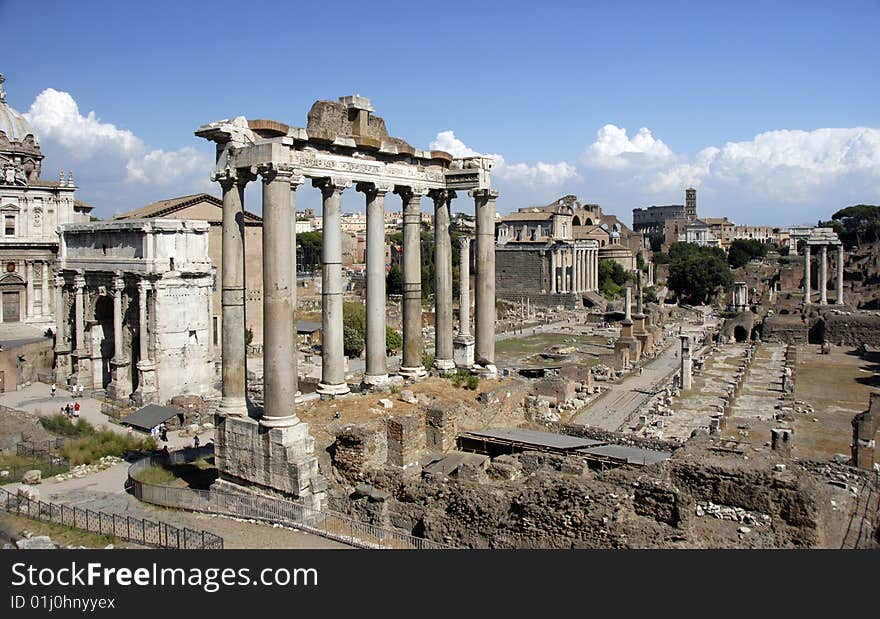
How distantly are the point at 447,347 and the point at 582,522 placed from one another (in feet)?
35.7

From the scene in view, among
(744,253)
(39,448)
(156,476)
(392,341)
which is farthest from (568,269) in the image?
(156,476)

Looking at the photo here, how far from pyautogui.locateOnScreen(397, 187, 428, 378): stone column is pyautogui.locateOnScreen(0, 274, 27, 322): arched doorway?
33.7 m

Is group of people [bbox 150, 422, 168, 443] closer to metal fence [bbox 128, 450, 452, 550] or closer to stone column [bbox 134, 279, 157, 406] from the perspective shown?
stone column [bbox 134, 279, 157, 406]

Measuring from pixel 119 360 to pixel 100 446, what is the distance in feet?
41.5

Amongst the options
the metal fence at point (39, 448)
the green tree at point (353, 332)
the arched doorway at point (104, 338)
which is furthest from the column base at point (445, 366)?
the green tree at point (353, 332)

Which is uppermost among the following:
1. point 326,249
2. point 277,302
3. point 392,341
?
point 326,249

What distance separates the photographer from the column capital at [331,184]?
18109mm

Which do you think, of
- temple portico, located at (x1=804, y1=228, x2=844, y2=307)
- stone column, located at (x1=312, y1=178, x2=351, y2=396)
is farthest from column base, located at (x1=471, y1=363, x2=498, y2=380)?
temple portico, located at (x1=804, y1=228, x2=844, y2=307)

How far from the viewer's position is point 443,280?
21750 millimetres

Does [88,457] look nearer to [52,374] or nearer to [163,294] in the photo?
[163,294]

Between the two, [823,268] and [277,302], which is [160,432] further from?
[823,268]

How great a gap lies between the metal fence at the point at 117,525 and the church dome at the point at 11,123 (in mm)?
42163

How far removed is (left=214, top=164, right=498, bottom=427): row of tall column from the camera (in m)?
15.1

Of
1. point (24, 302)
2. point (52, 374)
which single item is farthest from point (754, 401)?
point (24, 302)
